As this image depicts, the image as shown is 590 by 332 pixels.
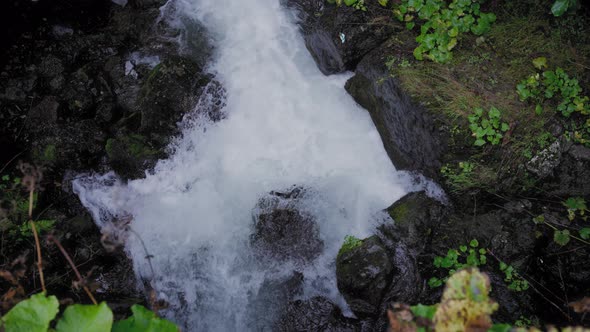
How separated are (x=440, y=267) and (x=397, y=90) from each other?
2.00m

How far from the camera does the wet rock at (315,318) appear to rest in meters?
4.10

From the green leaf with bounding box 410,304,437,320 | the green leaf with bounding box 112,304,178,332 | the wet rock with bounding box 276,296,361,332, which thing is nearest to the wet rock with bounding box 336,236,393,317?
the wet rock with bounding box 276,296,361,332

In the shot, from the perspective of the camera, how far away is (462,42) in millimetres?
4047

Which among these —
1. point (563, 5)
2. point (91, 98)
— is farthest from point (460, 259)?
point (91, 98)

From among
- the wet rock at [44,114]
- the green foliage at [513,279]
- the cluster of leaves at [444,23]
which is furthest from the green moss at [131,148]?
the green foliage at [513,279]

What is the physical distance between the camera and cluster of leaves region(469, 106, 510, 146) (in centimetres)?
365

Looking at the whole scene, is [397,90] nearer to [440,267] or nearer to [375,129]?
[375,129]

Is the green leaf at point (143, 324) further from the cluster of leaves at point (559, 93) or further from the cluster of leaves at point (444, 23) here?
the cluster of leaves at point (559, 93)

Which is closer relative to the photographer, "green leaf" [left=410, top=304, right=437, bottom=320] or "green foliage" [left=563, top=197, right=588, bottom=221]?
"green leaf" [left=410, top=304, right=437, bottom=320]

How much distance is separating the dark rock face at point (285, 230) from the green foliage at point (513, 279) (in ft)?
6.46

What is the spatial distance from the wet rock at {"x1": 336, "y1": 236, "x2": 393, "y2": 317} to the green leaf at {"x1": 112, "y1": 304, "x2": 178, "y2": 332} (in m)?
2.23

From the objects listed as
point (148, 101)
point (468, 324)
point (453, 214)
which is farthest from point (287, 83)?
point (468, 324)

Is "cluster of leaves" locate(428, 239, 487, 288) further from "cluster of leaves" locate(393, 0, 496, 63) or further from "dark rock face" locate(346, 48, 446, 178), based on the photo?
"cluster of leaves" locate(393, 0, 496, 63)

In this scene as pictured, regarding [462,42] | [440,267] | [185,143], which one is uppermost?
[462,42]
